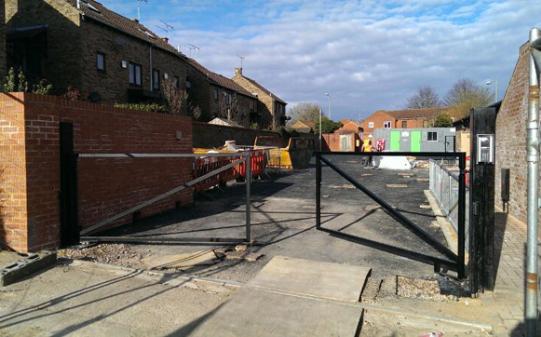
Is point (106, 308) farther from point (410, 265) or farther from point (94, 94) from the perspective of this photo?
point (94, 94)

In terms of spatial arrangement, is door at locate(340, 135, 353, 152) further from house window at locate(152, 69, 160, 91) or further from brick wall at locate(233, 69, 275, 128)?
house window at locate(152, 69, 160, 91)

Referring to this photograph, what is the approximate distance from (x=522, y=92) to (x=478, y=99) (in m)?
45.8

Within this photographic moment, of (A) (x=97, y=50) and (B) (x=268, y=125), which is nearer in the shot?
(A) (x=97, y=50)

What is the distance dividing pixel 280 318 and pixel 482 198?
8.51 feet

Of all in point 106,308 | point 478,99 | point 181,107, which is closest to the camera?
point 106,308

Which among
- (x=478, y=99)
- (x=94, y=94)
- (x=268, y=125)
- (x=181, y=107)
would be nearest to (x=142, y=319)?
(x=94, y=94)

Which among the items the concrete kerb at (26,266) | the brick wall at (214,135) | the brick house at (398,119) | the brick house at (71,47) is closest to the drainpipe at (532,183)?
the concrete kerb at (26,266)

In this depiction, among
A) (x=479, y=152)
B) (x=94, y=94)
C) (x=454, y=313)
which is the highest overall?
(x=94, y=94)

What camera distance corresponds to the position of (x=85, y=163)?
7363 millimetres

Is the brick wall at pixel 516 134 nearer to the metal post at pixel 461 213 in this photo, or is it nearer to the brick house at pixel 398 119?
the metal post at pixel 461 213

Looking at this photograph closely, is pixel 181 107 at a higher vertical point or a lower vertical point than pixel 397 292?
higher

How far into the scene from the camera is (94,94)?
2350 cm

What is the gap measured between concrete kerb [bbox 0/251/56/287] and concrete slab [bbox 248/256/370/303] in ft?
9.22

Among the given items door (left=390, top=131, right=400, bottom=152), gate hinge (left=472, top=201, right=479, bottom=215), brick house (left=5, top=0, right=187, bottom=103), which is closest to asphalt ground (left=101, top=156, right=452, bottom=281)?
gate hinge (left=472, top=201, right=479, bottom=215)
